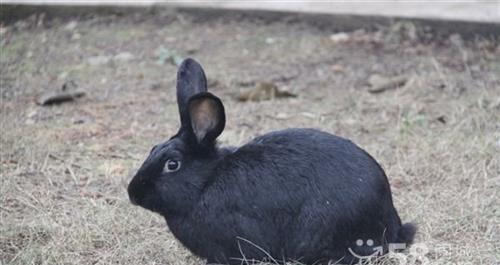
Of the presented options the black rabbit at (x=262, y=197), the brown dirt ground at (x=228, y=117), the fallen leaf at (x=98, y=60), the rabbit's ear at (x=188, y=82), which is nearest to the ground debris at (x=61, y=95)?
the brown dirt ground at (x=228, y=117)

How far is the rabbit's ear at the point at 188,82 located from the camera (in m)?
3.96

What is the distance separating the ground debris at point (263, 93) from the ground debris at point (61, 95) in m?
1.08

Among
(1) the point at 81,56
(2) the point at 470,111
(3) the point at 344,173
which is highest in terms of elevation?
(3) the point at 344,173

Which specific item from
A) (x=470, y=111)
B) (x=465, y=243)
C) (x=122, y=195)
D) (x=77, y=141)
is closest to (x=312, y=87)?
(x=470, y=111)

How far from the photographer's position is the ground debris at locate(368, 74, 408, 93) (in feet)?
20.9

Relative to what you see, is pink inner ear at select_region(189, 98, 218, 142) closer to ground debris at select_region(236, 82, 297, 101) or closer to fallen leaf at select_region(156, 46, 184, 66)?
ground debris at select_region(236, 82, 297, 101)

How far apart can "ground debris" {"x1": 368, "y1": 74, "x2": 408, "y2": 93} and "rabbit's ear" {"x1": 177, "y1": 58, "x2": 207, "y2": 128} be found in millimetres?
2530

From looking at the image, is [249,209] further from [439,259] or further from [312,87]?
[312,87]

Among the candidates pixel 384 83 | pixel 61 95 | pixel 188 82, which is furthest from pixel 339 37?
pixel 188 82

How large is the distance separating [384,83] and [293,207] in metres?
2.87

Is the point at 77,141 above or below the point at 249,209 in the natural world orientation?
below

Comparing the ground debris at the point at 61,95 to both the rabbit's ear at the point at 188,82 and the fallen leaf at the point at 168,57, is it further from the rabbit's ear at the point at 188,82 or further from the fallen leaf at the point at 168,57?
the rabbit's ear at the point at 188,82

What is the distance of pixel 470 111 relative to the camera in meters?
5.69

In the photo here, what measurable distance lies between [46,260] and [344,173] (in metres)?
1.29
